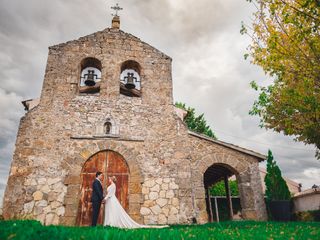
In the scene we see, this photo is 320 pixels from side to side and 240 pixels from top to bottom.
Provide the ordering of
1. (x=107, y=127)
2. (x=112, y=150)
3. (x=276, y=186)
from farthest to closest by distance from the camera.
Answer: (x=276, y=186) < (x=107, y=127) < (x=112, y=150)

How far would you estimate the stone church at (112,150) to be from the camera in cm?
782

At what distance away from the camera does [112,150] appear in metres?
8.62

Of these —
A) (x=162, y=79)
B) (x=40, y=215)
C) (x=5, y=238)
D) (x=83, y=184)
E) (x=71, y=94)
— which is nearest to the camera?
(x=5, y=238)

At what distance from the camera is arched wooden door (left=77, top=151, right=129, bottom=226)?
7.78 metres

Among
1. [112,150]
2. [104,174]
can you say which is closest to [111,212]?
[104,174]

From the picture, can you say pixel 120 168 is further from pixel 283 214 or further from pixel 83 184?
pixel 283 214

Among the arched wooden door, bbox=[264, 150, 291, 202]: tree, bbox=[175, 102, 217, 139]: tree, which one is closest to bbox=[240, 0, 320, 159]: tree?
bbox=[264, 150, 291, 202]: tree

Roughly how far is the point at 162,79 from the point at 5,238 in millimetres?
8583

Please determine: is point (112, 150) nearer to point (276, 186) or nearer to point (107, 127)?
point (107, 127)

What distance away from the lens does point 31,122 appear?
857 cm

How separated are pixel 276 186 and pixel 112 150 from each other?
22.0 feet

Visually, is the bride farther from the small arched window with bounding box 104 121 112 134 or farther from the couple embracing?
the small arched window with bounding box 104 121 112 134

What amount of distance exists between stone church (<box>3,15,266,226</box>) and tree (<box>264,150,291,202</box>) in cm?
107

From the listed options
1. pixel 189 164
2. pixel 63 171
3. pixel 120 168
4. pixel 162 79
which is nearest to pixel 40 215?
pixel 63 171
